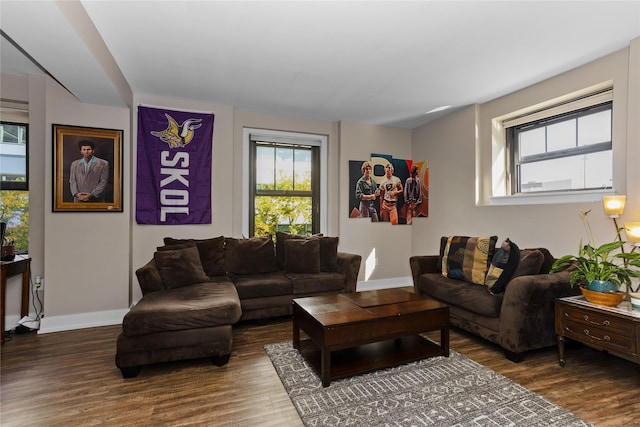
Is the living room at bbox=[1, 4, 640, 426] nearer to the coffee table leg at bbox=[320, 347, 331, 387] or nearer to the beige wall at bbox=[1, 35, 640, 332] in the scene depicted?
the beige wall at bbox=[1, 35, 640, 332]

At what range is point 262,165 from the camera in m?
4.66

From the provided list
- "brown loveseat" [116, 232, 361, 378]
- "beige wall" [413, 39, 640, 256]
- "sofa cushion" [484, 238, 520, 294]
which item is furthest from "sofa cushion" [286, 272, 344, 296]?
"beige wall" [413, 39, 640, 256]

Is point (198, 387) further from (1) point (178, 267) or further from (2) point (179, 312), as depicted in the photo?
(1) point (178, 267)

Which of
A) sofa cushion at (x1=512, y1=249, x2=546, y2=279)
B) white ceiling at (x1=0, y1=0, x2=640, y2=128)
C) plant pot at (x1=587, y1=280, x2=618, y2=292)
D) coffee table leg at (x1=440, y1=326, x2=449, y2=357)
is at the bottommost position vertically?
coffee table leg at (x1=440, y1=326, x2=449, y2=357)

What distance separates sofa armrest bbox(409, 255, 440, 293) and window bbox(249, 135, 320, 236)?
1800mm

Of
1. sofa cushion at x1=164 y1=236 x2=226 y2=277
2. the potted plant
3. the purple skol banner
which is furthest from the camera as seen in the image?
the purple skol banner

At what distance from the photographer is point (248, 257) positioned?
369cm

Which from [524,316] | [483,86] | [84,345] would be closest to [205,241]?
[84,345]

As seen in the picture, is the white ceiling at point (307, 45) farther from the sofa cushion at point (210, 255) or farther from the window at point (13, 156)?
the sofa cushion at point (210, 255)

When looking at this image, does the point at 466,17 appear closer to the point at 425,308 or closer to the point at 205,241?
the point at 425,308

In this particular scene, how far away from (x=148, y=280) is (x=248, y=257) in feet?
3.67

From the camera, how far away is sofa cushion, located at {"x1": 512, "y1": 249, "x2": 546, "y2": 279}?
8.93ft

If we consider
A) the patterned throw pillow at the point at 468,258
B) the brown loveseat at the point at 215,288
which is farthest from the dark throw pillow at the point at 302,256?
the patterned throw pillow at the point at 468,258

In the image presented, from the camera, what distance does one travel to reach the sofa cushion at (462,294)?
105 inches
